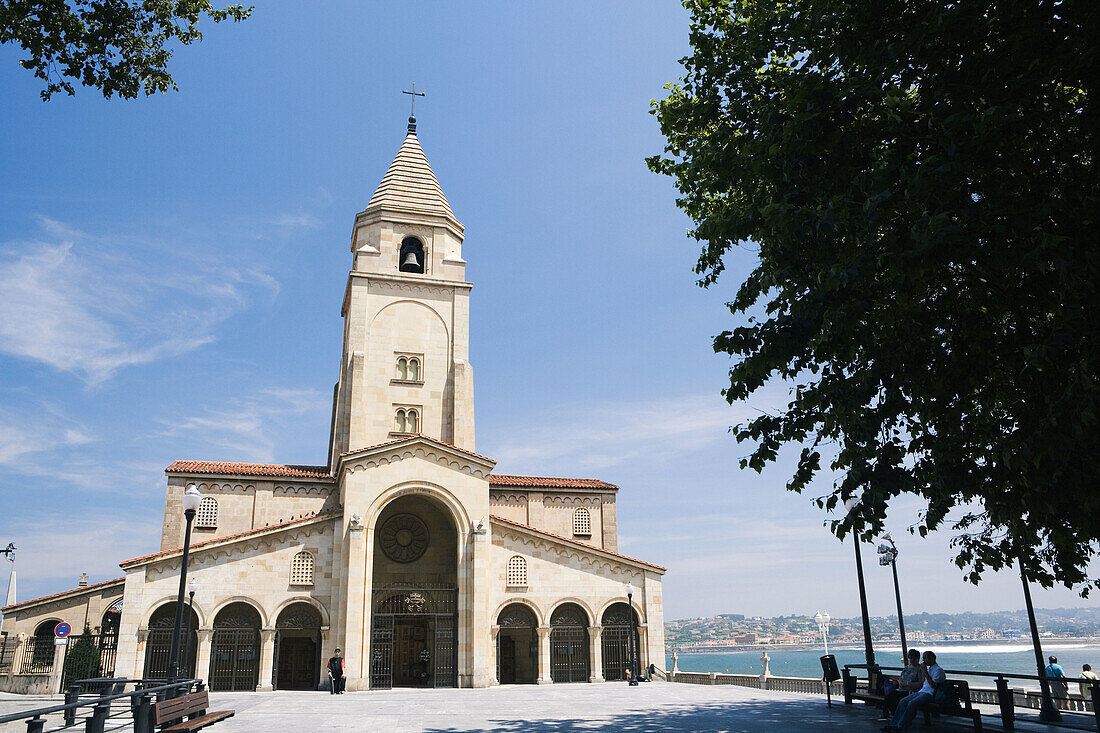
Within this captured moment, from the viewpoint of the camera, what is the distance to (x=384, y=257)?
4338 centimetres

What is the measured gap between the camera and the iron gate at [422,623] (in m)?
32.5

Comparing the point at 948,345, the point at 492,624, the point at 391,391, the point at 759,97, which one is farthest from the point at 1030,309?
the point at 391,391

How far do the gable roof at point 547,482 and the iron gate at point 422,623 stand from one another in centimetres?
779

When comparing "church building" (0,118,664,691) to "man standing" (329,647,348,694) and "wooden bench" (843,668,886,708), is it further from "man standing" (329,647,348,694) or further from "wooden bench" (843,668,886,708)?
"wooden bench" (843,668,886,708)

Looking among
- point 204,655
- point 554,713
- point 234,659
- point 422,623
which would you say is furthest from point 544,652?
point 554,713

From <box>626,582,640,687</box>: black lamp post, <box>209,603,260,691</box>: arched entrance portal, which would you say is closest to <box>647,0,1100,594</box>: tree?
<box>626,582,640,687</box>: black lamp post

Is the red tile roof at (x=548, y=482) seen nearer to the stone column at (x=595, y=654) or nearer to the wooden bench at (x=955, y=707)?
the stone column at (x=595, y=654)

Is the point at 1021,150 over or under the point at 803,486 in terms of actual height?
over

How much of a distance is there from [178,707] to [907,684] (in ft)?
44.6

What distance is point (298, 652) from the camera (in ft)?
113

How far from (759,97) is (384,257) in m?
32.8

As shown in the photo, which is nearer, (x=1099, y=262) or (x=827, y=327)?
(x=1099, y=262)

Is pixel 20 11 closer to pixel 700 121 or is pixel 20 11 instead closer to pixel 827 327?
pixel 700 121

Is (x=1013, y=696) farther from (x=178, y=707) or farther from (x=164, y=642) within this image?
(x=164, y=642)
